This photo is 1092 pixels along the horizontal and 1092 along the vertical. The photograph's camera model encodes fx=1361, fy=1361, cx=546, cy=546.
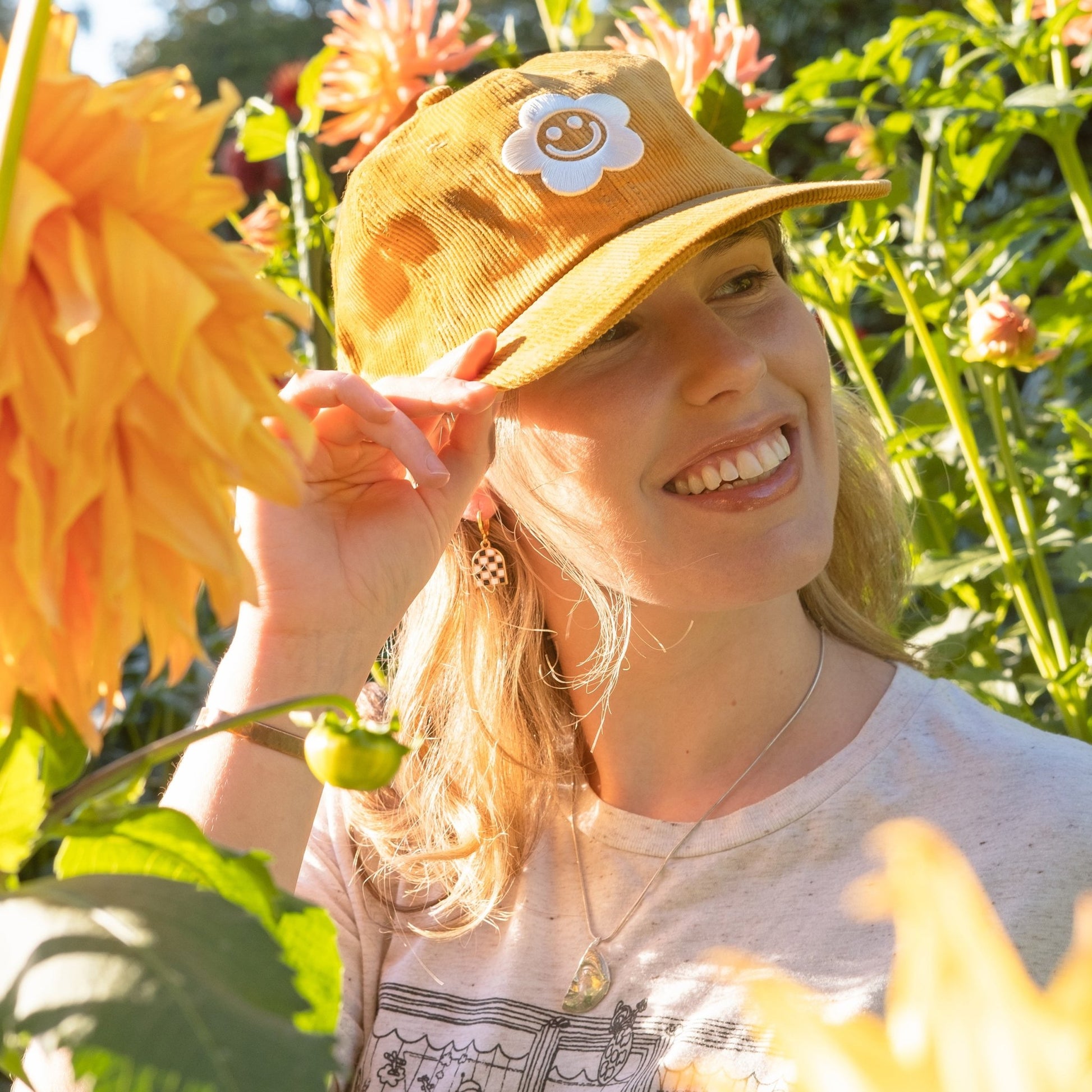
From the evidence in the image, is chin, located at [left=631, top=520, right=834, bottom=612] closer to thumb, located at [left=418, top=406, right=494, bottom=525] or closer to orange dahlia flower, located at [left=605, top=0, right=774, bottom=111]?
thumb, located at [left=418, top=406, right=494, bottom=525]

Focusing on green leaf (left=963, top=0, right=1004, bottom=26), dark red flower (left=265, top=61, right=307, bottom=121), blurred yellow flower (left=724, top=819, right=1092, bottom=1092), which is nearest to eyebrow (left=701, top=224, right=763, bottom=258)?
green leaf (left=963, top=0, right=1004, bottom=26)

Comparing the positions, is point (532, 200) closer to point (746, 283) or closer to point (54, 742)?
point (746, 283)

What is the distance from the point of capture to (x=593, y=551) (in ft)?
4.33

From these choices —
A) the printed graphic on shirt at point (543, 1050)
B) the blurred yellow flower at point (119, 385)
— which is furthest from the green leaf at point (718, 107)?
the blurred yellow flower at point (119, 385)

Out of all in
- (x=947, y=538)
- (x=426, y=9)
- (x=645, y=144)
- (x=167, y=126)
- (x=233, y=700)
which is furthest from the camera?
(x=947, y=538)

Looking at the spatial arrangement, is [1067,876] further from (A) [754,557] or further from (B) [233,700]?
(B) [233,700]

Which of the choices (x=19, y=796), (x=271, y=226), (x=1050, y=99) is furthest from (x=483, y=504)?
(x=19, y=796)

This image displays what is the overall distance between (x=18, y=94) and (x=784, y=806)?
1.17 metres

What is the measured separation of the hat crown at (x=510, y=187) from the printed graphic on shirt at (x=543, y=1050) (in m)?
0.64

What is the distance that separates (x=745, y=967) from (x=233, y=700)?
2.71 ft

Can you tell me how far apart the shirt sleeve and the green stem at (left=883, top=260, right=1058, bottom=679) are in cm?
78

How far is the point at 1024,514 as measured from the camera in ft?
5.11

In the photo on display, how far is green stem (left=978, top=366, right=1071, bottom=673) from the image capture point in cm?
157

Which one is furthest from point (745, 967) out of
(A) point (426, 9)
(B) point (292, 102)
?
(B) point (292, 102)
